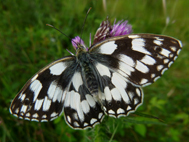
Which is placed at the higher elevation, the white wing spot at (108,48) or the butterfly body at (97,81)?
the white wing spot at (108,48)

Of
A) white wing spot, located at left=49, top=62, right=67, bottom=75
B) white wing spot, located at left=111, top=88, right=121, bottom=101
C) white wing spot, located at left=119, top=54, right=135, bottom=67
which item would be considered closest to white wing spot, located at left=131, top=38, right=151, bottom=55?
white wing spot, located at left=119, top=54, right=135, bottom=67

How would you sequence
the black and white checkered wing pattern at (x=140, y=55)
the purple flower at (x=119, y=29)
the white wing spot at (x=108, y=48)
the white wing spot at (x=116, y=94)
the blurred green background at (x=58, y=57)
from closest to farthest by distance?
the black and white checkered wing pattern at (x=140, y=55)
the white wing spot at (x=108, y=48)
the white wing spot at (x=116, y=94)
the purple flower at (x=119, y=29)
the blurred green background at (x=58, y=57)

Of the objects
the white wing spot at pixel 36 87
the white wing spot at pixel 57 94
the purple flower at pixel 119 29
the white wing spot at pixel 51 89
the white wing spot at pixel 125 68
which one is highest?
the purple flower at pixel 119 29

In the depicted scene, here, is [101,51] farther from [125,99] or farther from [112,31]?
[125,99]

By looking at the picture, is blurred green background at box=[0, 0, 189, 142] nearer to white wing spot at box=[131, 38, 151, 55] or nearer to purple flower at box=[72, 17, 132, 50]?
purple flower at box=[72, 17, 132, 50]

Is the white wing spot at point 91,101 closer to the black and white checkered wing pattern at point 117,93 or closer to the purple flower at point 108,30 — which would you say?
the black and white checkered wing pattern at point 117,93

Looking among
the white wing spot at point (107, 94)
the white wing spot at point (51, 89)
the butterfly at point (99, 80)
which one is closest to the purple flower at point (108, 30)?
the butterfly at point (99, 80)
